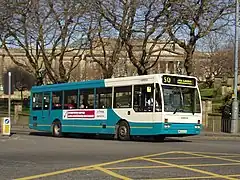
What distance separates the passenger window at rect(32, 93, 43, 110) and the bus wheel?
5.73ft

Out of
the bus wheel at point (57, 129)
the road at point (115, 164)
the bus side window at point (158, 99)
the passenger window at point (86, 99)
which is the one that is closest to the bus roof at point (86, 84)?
the passenger window at point (86, 99)

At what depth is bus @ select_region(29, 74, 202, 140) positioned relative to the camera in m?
20.8

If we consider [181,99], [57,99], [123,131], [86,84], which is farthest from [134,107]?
[57,99]

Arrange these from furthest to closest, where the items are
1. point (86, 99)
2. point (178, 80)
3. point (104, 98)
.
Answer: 1. point (86, 99)
2. point (104, 98)
3. point (178, 80)

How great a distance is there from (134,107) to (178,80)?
7.16 ft

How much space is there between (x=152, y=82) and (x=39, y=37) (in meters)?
17.4

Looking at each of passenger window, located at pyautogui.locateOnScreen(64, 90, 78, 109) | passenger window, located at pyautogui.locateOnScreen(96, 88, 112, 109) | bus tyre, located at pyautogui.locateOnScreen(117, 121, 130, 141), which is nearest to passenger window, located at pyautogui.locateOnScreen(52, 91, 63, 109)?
passenger window, located at pyautogui.locateOnScreen(64, 90, 78, 109)

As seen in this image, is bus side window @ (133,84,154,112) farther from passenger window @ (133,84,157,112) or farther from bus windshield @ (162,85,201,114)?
bus windshield @ (162,85,201,114)

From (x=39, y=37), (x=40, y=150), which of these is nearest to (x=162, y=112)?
(x=40, y=150)

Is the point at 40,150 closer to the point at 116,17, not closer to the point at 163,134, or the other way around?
the point at 163,134

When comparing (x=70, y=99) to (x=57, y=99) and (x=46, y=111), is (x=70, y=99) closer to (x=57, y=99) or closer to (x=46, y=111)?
(x=57, y=99)

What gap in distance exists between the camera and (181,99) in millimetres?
21250

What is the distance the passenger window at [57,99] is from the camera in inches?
1041

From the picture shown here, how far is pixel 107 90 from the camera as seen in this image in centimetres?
2322
